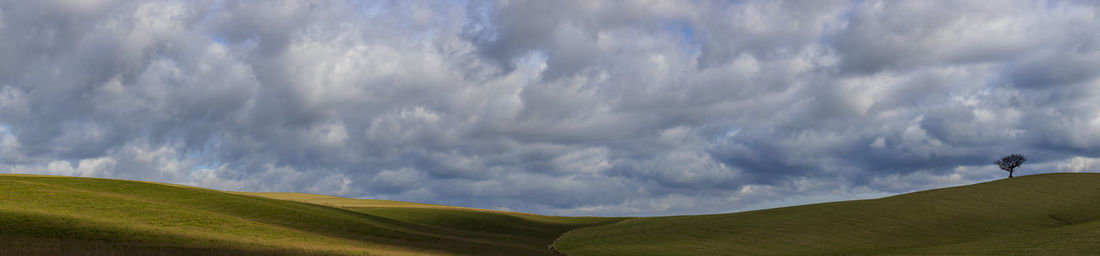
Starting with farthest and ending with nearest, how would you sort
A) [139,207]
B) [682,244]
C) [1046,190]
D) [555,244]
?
[1046,190] → [555,244] → [682,244] → [139,207]

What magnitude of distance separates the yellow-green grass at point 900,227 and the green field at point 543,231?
0.53 feet

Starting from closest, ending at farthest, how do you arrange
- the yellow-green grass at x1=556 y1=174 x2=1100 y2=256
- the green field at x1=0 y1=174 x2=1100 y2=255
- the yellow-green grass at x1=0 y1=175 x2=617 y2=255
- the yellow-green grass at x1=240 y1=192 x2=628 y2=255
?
1. the yellow-green grass at x1=0 y1=175 x2=617 y2=255
2. the green field at x1=0 y1=174 x2=1100 y2=255
3. the yellow-green grass at x1=556 y1=174 x2=1100 y2=256
4. the yellow-green grass at x1=240 y1=192 x2=628 y2=255

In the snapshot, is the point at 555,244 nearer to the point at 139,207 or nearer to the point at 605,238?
the point at 605,238

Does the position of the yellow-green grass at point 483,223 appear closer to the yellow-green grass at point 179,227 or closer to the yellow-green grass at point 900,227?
the yellow-green grass at point 179,227

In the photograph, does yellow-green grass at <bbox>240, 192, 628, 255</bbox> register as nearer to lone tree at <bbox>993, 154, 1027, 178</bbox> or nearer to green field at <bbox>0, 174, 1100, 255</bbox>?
green field at <bbox>0, 174, 1100, 255</bbox>

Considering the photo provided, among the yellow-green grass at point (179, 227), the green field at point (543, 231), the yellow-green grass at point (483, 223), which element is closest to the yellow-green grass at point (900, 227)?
the green field at point (543, 231)

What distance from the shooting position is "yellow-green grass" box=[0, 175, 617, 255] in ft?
127

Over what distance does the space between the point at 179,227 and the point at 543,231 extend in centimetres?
5676

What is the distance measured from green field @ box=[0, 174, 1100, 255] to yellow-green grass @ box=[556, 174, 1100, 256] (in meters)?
0.16

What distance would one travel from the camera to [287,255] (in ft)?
133

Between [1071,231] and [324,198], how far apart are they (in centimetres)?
13367

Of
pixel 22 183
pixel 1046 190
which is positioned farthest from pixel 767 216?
pixel 22 183

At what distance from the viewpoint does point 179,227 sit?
49.8 meters

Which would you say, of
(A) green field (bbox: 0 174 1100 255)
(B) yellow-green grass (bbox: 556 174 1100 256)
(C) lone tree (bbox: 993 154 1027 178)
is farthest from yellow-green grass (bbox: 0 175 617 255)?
(C) lone tree (bbox: 993 154 1027 178)
